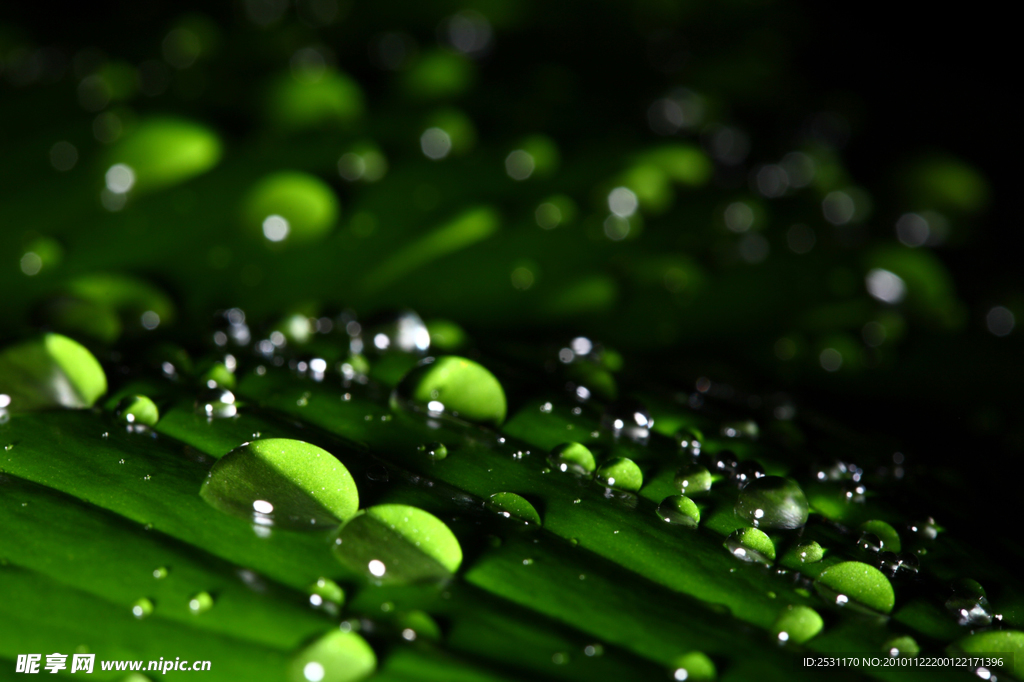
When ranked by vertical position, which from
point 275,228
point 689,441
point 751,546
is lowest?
point 751,546

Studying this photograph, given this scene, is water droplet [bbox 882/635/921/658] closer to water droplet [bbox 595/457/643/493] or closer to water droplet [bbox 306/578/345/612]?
water droplet [bbox 595/457/643/493]

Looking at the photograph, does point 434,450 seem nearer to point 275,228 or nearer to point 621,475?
point 621,475

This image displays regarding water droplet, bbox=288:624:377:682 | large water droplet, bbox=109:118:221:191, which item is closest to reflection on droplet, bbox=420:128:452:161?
large water droplet, bbox=109:118:221:191

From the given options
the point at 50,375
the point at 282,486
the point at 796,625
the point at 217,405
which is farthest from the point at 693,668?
the point at 50,375

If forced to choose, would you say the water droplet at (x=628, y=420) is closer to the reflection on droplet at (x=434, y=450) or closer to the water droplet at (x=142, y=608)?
A: the reflection on droplet at (x=434, y=450)

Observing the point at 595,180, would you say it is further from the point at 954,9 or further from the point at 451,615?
the point at 954,9
